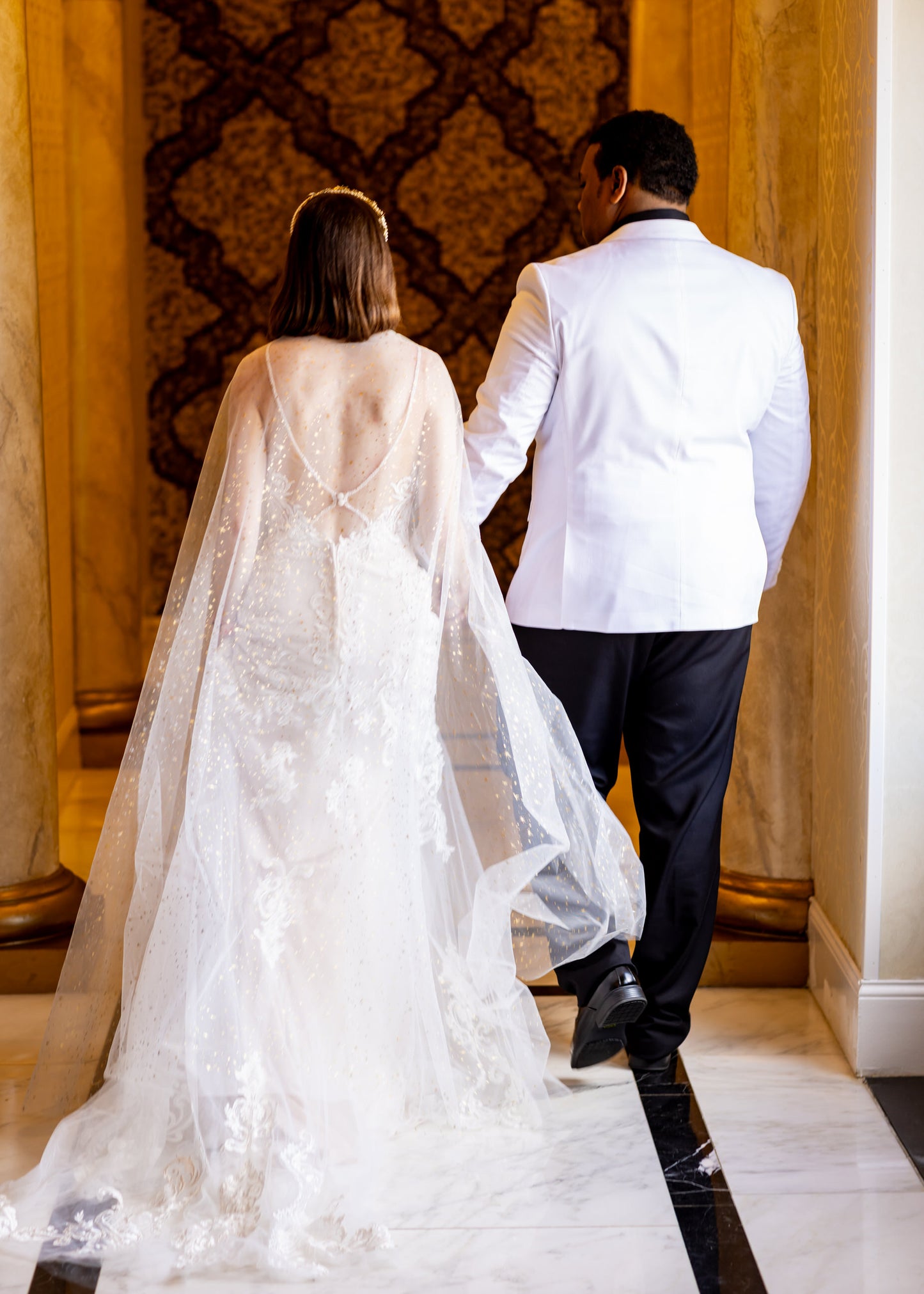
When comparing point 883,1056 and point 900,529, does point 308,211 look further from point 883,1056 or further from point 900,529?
point 883,1056

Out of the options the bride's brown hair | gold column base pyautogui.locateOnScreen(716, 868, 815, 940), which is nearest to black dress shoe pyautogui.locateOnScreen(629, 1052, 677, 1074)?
gold column base pyautogui.locateOnScreen(716, 868, 815, 940)

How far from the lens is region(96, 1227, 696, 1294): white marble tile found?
2.00 m

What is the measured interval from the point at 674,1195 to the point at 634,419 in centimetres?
126

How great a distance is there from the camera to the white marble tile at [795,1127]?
7.61 feet

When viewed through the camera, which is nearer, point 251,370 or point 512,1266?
point 512,1266

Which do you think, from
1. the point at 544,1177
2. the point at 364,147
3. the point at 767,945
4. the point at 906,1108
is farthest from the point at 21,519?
the point at 364,147

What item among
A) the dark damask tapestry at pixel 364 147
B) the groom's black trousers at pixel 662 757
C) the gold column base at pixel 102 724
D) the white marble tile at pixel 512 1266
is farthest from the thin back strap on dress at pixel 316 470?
the dark damask tapestry at pixel 364 147

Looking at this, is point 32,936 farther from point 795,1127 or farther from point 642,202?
point 642,202

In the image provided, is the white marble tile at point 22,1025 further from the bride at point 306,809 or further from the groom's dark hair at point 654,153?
the groom's dark hair at point 654,153

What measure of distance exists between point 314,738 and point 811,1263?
1.07m

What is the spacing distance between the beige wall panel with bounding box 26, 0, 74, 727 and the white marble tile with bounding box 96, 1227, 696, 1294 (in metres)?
2.50

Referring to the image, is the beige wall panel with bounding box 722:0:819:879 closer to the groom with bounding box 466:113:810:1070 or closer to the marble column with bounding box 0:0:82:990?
the groom with bounding box 466:113:810:1070

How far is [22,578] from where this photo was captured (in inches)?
123

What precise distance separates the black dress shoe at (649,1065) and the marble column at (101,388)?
2.64 m
